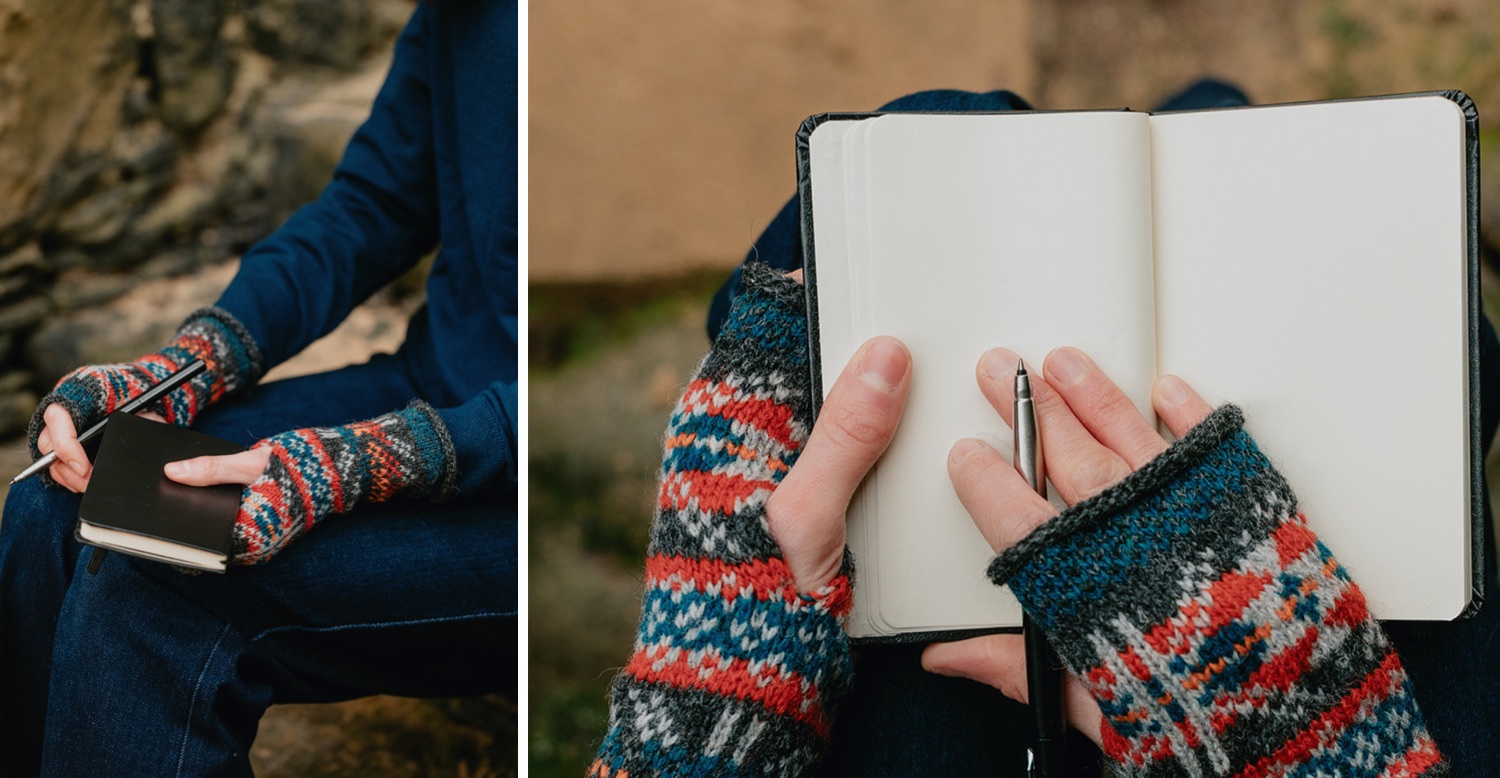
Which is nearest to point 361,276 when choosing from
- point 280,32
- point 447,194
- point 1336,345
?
point 447,194

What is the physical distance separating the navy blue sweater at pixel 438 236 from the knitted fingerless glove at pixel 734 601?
0.20m

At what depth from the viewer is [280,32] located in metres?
1.09

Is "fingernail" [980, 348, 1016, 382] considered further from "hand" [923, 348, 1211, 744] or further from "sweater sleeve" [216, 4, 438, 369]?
"sweater sleeve" [216, 4, 438, 369]

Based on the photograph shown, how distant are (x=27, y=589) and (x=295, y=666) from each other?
0.19m

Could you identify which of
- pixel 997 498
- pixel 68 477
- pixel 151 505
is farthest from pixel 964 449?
pixel 68 477

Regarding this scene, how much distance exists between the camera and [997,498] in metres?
0.48

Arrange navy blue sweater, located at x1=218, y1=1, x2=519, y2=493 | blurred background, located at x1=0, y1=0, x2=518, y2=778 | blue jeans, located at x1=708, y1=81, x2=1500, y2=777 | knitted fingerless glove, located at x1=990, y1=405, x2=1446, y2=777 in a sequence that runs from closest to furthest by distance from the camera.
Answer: knitted fingerless glove, located at x1=990, y1=405, x2=1446, y2=777, blue jeans, located at x1=708, y1=81, x2=1500, y2=777, navy blue sweater, located at x1=218, y1=1, x2=519, y2=493, blurred background, located at x1=0, y1=0, x2=518, y2=778

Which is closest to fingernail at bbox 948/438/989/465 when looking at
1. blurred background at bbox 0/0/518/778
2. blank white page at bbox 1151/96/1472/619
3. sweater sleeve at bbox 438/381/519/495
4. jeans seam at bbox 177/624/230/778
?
blank white page at bbox 1151/96/1472/619

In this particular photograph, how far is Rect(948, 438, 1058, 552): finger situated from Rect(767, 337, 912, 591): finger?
0.14ft

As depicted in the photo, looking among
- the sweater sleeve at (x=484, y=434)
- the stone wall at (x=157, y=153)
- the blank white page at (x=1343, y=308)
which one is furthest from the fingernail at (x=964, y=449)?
the stone wall at (x=157, y=153)

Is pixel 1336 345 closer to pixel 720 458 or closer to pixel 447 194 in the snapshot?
pixel 720 458

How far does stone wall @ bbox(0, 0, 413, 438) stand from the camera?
102cm

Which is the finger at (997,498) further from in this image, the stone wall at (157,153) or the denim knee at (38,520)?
the stone wall at (157,153)

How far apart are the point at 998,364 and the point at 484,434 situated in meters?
0.35
